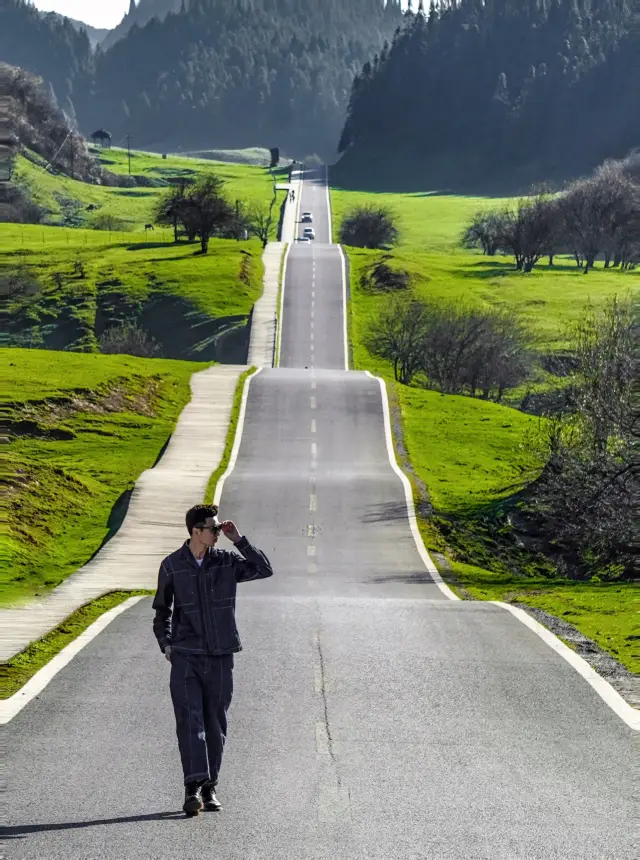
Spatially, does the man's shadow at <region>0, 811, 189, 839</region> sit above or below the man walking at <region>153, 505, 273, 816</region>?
below

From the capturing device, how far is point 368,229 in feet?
561

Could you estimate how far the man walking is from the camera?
10648 millimetres

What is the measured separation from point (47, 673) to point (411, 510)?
2831 cm

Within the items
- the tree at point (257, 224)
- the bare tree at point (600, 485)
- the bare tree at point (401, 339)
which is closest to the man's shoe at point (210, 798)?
the bare tree at point (600, 485)

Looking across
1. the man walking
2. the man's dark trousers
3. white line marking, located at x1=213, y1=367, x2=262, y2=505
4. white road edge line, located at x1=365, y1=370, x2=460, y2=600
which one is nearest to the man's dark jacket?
the man walking

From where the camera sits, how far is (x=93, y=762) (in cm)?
1170

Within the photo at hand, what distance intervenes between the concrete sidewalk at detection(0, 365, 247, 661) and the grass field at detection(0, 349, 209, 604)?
1026mm

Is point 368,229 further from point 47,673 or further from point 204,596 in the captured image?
point 204,596

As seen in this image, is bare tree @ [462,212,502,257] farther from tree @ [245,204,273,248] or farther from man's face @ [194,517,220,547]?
man's face @ [194,517,220,547]

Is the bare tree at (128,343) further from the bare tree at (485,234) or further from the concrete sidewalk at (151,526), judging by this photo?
the bare tree at (485,234)

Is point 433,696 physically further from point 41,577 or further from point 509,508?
point 509,508

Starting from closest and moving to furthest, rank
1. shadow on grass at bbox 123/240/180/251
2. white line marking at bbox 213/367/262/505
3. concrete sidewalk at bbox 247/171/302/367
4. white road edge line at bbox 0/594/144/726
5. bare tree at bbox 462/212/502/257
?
1. white road edge line at bbox 0/594/144/726
2. white line marking at bbox 213/367/262/505
3. concrete sidewalk at bbox 247/171/302/367
4. shadow on grass at bbox 123/240/180/251
5. bare tree at bbox 462/212/502/257

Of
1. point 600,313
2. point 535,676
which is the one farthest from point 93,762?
point 600,313

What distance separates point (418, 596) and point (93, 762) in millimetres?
17471
